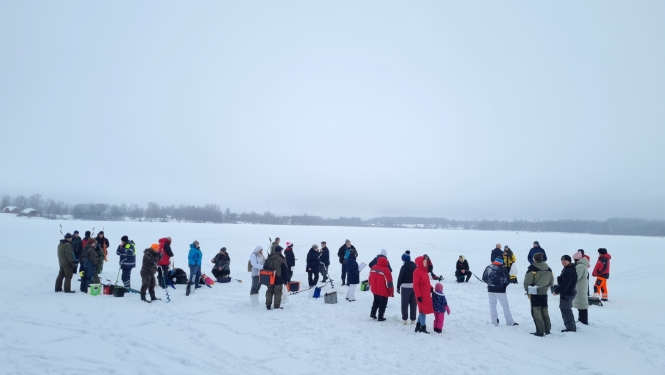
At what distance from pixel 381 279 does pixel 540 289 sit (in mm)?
3216

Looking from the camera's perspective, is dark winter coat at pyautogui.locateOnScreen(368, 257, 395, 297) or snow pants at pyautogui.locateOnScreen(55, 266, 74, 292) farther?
snow pants at pyautogui.locateOnScreen(55, 266, 74, 292)

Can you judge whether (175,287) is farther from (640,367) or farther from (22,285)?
(640,367)

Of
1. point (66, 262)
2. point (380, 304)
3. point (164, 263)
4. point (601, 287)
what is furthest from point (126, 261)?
point (601, 287)

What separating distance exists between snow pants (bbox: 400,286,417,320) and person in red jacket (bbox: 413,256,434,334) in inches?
18.4

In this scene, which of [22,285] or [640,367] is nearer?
[640,367]

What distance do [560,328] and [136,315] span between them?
937 centimetres

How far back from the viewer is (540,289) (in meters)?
6.95

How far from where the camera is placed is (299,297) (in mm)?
10703

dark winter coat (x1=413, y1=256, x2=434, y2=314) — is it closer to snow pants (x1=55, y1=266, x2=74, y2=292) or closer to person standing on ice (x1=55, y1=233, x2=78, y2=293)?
person standing on ice (x1=55, y1=233, x2=78, y2=293)

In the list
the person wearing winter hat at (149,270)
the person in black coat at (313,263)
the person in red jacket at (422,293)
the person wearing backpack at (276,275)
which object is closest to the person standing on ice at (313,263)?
the person in black coat at (313,263)

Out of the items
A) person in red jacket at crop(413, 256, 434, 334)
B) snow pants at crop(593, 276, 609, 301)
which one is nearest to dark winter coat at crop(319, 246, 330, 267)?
person in red jacket at crop(413, 256, 434, 334)

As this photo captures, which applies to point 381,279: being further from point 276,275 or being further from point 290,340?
point 276,275

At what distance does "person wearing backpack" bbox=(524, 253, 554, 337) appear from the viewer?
22.8 ft

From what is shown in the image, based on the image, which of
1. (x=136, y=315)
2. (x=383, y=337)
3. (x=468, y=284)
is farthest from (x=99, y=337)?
(x=468, y=284)
